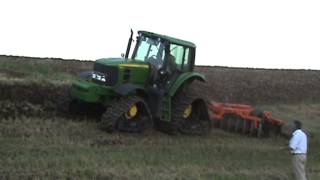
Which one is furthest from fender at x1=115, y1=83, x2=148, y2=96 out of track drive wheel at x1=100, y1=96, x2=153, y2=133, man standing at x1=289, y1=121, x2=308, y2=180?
man standing at x1=289, y1=121, x2=308, y2=180

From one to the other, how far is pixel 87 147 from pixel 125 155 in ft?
2.54

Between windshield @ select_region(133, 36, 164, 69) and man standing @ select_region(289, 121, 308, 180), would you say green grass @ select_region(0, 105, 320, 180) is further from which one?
windshield @ select_region(133, 36, 164, 69)

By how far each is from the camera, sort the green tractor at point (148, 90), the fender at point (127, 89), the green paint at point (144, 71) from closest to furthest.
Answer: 1. the fender at point (127, 89)
2. the green tractor at point (148, 90)
3. the green paint at point (144, 71)

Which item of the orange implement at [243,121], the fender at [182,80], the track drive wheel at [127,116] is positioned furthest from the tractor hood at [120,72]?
the orange implement at [243,121]

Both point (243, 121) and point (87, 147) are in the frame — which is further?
point (243, 121)

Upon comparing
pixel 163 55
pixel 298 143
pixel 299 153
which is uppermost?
pixel 163 55

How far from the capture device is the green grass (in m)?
11.8

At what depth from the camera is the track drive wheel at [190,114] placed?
16453 millimetres

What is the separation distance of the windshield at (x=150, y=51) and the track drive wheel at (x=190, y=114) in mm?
1044

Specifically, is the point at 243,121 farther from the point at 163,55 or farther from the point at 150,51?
the point at 150,51

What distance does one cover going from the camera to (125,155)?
1341 cm

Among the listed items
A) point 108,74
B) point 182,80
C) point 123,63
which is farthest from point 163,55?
point 108,74

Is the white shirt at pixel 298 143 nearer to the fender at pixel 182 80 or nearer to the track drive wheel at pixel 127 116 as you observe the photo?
the fender at pixel 182 80

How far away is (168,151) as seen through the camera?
14.5 meters
